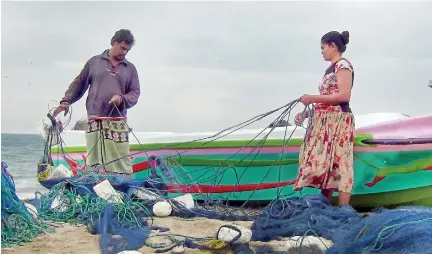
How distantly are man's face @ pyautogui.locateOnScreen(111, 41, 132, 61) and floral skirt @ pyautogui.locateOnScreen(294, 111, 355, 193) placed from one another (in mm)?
1972

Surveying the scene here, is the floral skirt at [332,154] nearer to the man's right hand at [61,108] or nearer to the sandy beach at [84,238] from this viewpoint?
the sandy beach at [84,238]

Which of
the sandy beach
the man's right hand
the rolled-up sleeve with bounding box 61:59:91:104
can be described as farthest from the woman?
the man's right hand

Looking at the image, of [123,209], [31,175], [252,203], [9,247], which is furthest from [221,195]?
[31,175]

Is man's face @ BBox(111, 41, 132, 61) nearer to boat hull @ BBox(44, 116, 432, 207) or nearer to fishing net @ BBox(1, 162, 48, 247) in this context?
boat hull @ BBox(44, 116, 432, 207)

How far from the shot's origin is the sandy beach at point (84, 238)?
3324mm

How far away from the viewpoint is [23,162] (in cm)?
2103

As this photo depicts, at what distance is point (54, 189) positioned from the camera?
4578 mm

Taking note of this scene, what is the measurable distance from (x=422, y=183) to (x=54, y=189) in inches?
133

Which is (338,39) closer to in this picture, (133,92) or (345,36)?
(345,36)

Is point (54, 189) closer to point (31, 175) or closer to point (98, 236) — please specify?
point (98, 236)

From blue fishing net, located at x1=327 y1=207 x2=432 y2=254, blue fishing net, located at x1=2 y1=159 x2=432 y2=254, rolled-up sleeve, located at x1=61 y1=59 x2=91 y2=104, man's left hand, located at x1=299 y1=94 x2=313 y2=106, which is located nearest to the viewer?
blue fishing net, located at x1=327 y1=207 x2=432 y2=254

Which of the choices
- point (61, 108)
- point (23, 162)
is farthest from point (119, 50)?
point (23, 162)

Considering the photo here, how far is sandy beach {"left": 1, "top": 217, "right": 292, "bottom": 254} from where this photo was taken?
3324 millimetres

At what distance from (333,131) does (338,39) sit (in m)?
0.79
